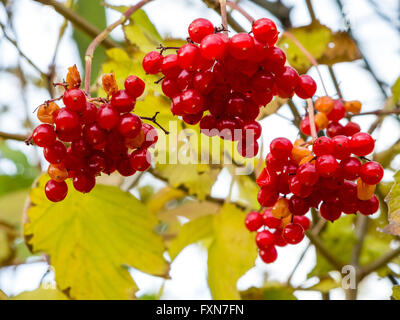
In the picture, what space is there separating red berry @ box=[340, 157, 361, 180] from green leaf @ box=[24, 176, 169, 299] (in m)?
0.49

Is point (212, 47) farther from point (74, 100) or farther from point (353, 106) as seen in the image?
point (353, 106)

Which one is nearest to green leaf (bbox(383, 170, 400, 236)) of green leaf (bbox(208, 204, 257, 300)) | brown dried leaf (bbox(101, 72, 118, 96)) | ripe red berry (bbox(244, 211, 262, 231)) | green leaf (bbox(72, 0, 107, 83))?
ripe red berry (bbox(244, 211, 262, 231))

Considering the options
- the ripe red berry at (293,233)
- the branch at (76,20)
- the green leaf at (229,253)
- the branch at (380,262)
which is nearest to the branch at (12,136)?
the branch at (76,20)

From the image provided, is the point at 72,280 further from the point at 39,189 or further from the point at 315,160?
the point at 315,160

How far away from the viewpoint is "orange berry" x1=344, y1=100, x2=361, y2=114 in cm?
98

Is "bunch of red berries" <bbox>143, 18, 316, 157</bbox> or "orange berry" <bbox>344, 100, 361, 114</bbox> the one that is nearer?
"bunch of red berries" <bbox>143, 18, 316, 157</bbox>

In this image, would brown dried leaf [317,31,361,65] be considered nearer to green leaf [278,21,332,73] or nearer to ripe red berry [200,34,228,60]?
green leaf [278,21,332,73]

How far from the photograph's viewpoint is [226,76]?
688mm

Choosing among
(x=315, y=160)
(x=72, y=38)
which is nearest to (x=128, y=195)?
(x=315, y=160)

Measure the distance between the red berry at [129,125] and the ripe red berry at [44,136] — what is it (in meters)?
0.10

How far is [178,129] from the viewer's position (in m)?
1.05

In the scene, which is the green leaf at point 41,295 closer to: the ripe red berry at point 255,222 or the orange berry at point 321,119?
the ripe red berry at point 255,222

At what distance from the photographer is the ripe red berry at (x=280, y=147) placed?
0.73 metres

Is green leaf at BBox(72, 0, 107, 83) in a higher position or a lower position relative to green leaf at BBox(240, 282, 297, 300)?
higher
